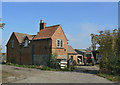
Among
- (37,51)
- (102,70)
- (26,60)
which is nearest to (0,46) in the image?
(102,70)

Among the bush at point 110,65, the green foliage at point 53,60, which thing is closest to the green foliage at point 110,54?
the bush at point 110,65

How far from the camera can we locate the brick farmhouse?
25.3 metres

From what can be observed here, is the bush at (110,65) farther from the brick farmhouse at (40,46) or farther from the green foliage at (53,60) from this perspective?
the brick farmhouse at (40,46)

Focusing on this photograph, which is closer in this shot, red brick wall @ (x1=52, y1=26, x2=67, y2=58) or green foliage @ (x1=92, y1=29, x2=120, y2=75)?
green foliage @ (x1=92, y1=29, x2=120, y2=75)

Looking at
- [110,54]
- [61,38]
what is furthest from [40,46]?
[110,54]

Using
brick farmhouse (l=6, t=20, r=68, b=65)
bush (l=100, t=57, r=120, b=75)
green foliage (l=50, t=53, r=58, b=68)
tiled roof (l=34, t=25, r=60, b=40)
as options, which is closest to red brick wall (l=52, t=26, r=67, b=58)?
brick farmhouse (l=6, t=20, r=68, b=65)

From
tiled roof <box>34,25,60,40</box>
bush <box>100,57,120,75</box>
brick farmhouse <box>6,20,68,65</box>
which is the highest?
tiled roof <box>34,25,60,40</box>

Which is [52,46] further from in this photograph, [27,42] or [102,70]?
[102,70]

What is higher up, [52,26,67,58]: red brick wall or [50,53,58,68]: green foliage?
[52,26,67,58]: red brick wall

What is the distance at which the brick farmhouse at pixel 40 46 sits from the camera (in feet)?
83.1

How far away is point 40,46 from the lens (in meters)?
26.6

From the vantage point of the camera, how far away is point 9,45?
108ft

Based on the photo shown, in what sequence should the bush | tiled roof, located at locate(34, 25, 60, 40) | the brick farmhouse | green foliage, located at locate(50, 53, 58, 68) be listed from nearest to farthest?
the bush → green foliage, located at locate(50, 53, 58, 68) → the brick farmhouse → tiled roof, located at locate(34, 25, 60, 40)

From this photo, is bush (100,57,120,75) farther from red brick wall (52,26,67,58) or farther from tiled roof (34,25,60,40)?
tiled roof (34,25,60,40)
